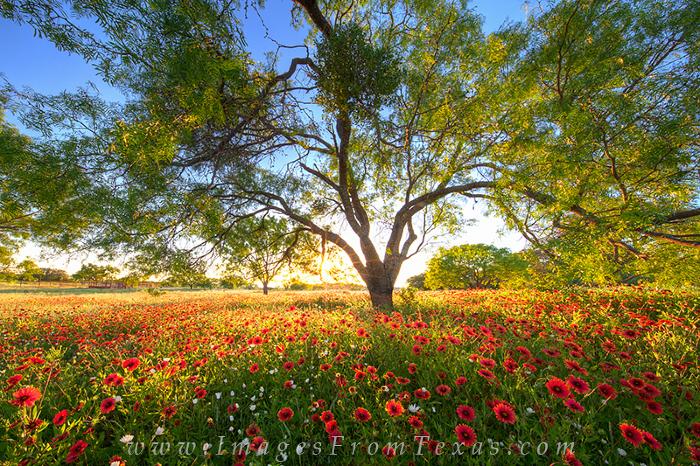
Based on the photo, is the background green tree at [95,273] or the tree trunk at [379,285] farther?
the tree trunk at [379,285]

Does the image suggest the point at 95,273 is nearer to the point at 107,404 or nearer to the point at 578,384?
the point at 107,404

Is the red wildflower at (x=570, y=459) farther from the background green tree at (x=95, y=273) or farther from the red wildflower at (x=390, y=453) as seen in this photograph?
the background green tree at (x=95, y=273)

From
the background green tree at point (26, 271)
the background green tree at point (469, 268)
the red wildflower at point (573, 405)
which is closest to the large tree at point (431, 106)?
the red wildflower at point (573, 405)

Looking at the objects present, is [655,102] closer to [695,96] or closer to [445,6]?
[695,96]

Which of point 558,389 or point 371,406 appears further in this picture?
point 371,406

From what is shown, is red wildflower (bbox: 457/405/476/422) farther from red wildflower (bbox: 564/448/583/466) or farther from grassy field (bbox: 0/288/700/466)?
red wildflower (bbox: 564/448/583/466)

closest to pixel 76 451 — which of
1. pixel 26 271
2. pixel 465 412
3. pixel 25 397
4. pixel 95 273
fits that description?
pixel 25 397

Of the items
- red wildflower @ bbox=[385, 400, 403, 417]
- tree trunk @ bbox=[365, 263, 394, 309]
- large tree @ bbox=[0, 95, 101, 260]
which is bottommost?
red wildflower @ bbox=[385, 400, 403, 417]

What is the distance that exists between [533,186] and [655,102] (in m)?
2.27

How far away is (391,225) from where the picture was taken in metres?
8.96

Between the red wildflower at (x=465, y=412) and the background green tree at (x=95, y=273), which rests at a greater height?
the background green tree at (x=95, y=273)

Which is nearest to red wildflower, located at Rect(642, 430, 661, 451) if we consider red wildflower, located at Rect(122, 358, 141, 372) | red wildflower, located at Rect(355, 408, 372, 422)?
red wildflower, located at Rect(355, 408, 372, 422)

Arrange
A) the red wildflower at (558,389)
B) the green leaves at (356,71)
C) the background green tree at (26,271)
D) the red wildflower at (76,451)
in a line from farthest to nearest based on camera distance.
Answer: the background green tree at (26,271) < the green leaves at (356,71) < the red wildflower at (558,389) < the red wildflower at (76,451)

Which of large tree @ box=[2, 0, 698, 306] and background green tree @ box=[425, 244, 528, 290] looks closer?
large tree @ box=[2, 0, 698, 306]
